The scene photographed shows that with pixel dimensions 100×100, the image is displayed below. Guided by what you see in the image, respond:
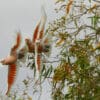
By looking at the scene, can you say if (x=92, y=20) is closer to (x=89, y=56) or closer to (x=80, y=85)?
(x=89, y=56)

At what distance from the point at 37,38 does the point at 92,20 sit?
1.51 meters

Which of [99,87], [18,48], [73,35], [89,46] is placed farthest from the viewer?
[73,35]

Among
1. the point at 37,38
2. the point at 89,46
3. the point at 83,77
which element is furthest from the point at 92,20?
the point at 37,38

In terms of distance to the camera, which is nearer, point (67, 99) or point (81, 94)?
point (81, 94)

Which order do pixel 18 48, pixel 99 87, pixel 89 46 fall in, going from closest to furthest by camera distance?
pixel 18 48
pixel 99 87
pixel 89 46

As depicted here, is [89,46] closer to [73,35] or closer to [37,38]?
[73,35]

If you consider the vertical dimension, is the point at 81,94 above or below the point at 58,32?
below

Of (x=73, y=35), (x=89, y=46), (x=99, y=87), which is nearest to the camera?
(x=99, y=87)

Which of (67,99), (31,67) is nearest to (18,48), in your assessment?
(31,67)

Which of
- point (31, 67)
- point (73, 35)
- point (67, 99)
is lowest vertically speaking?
point (67, 99)

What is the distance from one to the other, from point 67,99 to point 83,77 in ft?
0.88

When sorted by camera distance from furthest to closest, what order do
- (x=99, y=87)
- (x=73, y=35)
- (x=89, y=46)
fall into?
1. (x=73, y=35)
2. (x=89, y=46)
3. (x=99, y=87)

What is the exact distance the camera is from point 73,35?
2703 mm

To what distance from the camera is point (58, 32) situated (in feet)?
9.12
